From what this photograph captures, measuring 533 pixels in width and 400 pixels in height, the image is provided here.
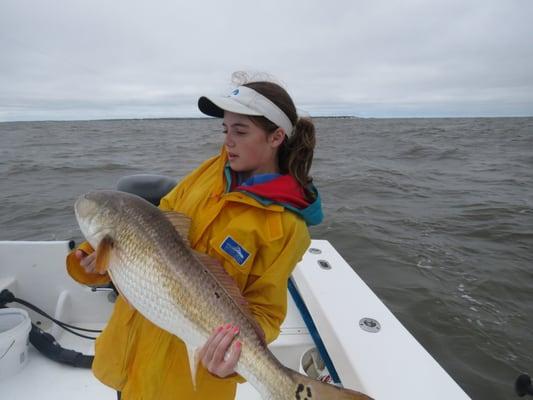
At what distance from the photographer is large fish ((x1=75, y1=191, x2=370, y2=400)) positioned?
199cm

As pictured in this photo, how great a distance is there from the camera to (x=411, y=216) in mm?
11883

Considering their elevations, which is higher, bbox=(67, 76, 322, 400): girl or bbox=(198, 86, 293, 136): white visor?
bbox=(198, 86, 293, 136): white visor

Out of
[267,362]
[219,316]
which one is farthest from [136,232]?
[267,362]

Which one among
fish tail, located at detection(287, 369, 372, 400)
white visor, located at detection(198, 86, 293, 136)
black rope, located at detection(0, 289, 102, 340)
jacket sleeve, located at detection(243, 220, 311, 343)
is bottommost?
black rope, located at detection(0, 289, 102, 340)

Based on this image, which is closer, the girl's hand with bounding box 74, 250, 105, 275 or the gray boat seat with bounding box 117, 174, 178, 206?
the girl's hand with bounding box 74, 250, 105, 275

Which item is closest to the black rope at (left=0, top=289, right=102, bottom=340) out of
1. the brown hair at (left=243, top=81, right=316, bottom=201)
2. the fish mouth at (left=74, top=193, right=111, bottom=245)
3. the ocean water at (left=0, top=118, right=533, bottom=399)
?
the fish mouth at (left=74, top=193, right=111, bottom=245)

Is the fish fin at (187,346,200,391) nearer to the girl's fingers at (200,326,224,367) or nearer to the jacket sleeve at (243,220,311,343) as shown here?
the girl's fingers at (200,326,224,367)

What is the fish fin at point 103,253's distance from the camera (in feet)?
6.78

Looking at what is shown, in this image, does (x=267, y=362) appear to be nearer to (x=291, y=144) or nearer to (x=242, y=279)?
(x=242, y=279)

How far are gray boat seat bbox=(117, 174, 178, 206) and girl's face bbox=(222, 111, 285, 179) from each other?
1703mm

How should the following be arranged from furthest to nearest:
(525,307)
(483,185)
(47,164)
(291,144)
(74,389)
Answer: (47,164)
(483,185)
(525,307)
(74,389)
(291,144)

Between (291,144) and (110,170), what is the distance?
58.3 feet

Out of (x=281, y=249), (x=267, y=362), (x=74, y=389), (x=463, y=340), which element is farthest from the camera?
(x=463, y=340)

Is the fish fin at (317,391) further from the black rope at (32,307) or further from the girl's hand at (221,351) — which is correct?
the black rope at (32,307)
